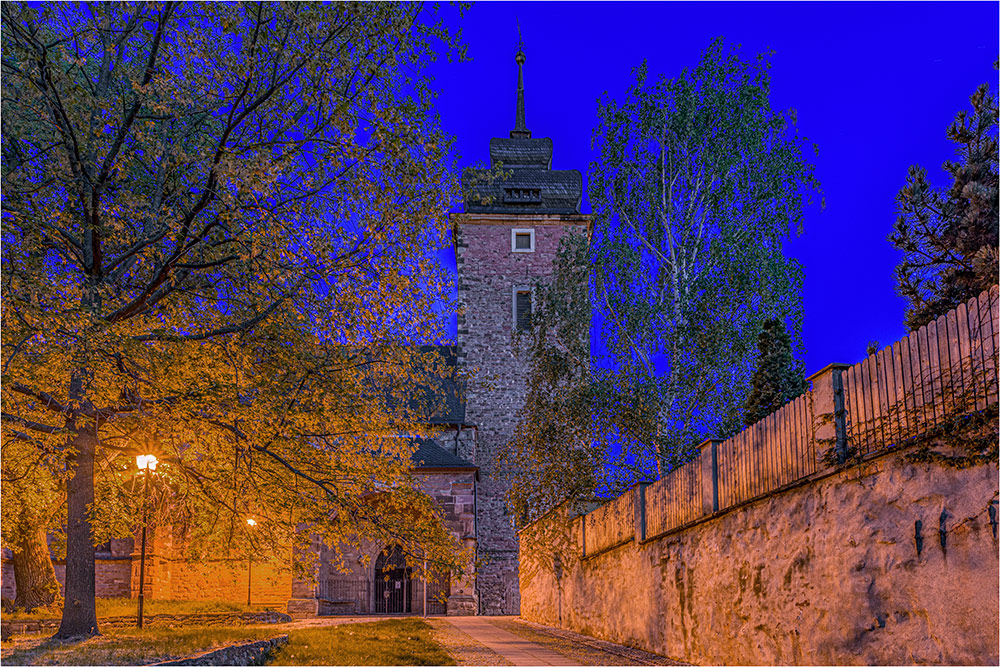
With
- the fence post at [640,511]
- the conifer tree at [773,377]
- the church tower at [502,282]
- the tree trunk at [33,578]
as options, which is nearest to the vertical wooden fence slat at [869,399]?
the fence post at [640,511]

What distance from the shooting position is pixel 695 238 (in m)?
20.5

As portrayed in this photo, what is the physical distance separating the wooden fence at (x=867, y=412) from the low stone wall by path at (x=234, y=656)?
555cm

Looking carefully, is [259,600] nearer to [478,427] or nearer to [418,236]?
[478,427]

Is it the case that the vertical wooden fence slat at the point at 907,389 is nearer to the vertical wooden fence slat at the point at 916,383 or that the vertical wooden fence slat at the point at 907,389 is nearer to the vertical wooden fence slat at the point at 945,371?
the vertical wooden fence slat at the point at 916,383

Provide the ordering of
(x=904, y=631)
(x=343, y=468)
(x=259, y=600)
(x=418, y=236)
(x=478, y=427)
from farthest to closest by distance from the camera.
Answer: (x=478, y=427)
(x=259, y=600)
(x=343, y=468)
(x=418, y=236)
(x=904, y=631)

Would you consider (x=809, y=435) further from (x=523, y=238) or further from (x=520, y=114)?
(x=520, y=114)

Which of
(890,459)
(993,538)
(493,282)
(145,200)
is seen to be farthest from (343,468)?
(493,282)

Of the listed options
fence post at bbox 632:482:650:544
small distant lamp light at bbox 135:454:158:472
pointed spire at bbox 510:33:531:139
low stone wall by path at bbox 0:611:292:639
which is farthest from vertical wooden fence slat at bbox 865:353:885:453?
pointed spire at bbox 510:33:531:139

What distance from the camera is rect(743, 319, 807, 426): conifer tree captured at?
14672mm

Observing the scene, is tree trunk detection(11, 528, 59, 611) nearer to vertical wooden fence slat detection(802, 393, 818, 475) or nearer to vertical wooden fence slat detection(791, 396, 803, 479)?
vertical wooden fence slat detection(791, 396, 803, 479)

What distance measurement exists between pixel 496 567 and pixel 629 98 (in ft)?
63.8

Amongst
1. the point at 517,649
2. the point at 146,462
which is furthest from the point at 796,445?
the point at 146,462

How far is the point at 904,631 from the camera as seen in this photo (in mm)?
5926

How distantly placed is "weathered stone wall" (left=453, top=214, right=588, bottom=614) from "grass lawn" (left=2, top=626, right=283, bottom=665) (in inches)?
854
